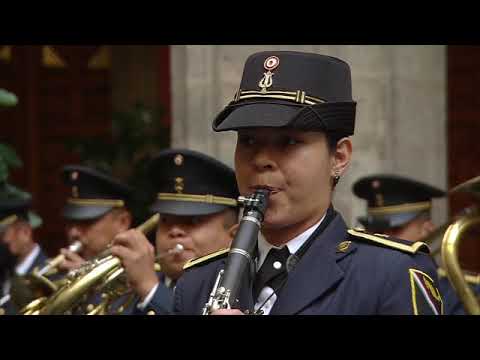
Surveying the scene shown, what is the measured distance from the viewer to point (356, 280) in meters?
3.01

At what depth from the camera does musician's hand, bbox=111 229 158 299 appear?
4.86 metres

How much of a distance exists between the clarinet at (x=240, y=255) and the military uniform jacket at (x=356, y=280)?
9 cm

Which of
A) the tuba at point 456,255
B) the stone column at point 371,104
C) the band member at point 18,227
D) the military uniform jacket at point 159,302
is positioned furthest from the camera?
the stone column at point 371,104

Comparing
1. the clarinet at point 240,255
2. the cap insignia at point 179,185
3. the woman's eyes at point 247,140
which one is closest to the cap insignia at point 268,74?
the woman's eyes at point 247,140

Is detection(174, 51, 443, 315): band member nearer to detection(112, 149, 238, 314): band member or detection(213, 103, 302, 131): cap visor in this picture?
detection(213, 103, 302, 131): cap visor

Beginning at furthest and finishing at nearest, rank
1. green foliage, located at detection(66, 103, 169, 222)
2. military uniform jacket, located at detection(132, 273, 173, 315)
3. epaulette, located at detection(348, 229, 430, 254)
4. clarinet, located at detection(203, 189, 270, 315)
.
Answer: green foliage, located at detection(66, 103, 169, 222)
military uniform jacket, located at detection(132, 273, 173, 315)
epaulette, located at detection(348, 229, 430, 254)
clarinet, located at detection(203, 189, 270, 315)

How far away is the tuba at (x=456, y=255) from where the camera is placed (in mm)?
3166

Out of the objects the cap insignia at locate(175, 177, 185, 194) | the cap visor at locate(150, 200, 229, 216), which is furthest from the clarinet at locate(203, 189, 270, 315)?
the cap insignia at locate(175, 177, 185, 194)

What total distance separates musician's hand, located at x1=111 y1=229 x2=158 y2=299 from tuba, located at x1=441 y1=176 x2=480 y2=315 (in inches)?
68.2

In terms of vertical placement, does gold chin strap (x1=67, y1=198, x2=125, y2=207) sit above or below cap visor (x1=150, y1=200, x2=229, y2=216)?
below

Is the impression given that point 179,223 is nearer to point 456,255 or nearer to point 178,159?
point 178,159

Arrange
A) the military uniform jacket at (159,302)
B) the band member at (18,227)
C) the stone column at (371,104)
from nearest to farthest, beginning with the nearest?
the military uniform jacket at (159,302) < the band member at (18,227) < the stone column at (371,104)

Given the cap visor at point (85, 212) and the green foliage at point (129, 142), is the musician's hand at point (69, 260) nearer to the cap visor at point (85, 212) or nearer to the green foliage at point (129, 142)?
the cap visor at point (85, 212)

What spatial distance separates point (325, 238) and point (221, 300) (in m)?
0.44
